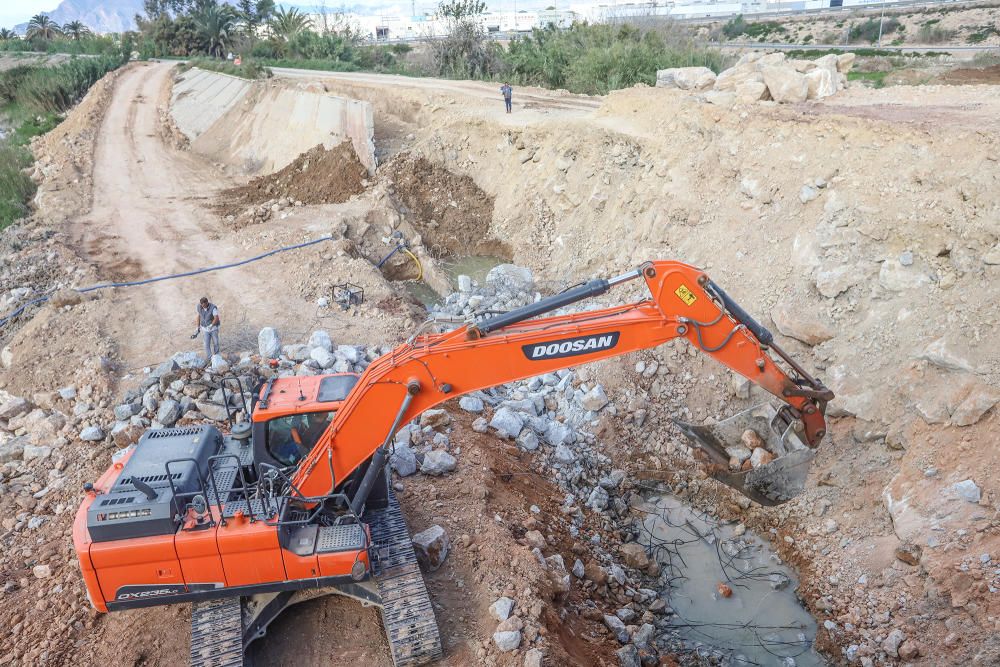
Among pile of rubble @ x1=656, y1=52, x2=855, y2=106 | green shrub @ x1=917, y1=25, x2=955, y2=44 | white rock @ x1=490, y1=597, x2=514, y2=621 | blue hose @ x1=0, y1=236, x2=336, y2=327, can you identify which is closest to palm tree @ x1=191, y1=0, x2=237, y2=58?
blue hose @ x1=0, y1=236, x2=336, y2=327

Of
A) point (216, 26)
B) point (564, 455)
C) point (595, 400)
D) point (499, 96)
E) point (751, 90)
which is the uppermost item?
point (216, 26)

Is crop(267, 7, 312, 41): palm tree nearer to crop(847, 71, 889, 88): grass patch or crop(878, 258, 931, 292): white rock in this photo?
crop(847, 71, 889, 88): grass patch

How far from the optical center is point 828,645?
7297 mm

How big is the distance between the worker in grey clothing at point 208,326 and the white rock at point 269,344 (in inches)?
28.0

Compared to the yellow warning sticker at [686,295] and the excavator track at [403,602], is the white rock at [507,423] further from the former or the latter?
the yellow warning sticker at [686,295]

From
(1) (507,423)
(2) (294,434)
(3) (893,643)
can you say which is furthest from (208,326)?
(3) (893,643)

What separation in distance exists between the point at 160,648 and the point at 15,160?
2305 centimetres

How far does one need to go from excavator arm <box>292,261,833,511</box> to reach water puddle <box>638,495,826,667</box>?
3333mm

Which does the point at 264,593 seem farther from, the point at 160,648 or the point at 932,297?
the point at 932,297

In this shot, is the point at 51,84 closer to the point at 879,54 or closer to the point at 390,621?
the point at 390,621

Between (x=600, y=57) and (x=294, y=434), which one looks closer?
(x=294, y=434)

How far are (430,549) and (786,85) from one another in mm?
12680

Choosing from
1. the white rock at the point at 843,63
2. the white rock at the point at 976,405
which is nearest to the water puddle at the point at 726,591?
the white rock at the point at 976,405

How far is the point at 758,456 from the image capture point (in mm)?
8875
